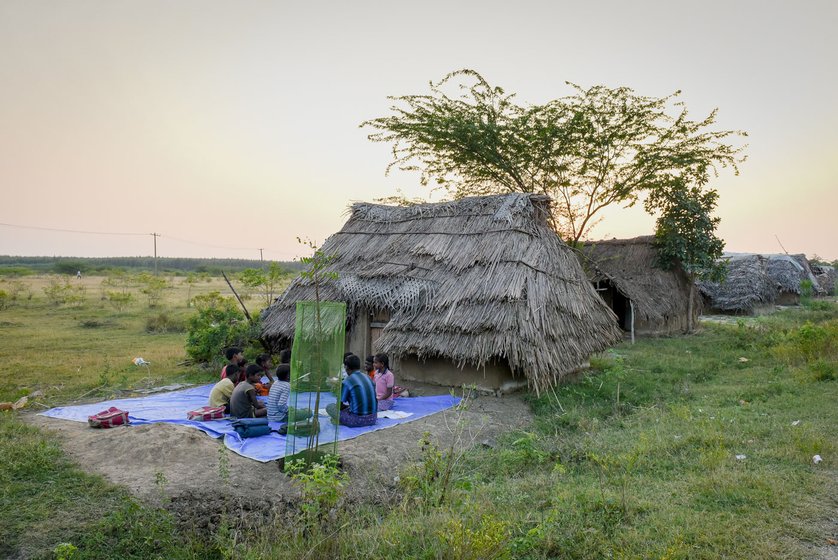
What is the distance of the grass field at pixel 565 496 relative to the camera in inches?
145

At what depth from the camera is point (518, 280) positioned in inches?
363

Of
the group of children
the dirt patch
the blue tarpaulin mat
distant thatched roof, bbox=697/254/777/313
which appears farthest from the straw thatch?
the group of children

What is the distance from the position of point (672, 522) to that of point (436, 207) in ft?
27.8

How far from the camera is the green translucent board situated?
5.21 meters

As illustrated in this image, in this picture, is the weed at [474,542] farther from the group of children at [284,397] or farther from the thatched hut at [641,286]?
the thatched hut at [641,286]

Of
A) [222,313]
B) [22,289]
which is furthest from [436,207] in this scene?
[22,289]

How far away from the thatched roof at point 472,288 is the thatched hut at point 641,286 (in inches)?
248

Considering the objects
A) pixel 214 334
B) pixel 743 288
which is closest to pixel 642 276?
pixel 743 288

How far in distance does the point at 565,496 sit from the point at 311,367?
8.09 feet

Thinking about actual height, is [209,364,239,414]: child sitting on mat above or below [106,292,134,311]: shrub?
below

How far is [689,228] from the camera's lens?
18.0 meters

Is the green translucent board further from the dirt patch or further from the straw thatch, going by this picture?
the straw thatch

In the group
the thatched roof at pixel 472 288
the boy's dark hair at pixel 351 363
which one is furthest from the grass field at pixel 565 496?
the boy's dark hair at pixel 351 363

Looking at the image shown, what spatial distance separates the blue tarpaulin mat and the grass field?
3.14 ft
